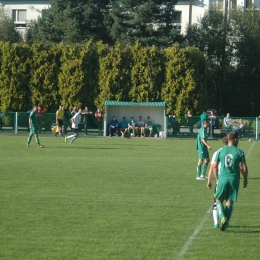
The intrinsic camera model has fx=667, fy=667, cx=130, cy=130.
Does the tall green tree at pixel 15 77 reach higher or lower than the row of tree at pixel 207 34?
lower

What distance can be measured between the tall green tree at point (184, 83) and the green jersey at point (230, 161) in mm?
34214

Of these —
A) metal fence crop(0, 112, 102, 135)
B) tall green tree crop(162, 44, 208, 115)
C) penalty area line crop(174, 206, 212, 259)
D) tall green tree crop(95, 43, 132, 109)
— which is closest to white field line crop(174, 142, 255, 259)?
penalty area line crop(174, 206, 212, 259)

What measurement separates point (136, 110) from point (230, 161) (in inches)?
1294

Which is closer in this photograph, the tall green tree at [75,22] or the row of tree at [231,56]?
the row of tree at [231,56]

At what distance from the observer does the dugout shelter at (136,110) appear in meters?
42.5

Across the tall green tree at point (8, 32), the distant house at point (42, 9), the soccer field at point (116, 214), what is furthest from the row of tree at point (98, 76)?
the distant house at point (42, 9)

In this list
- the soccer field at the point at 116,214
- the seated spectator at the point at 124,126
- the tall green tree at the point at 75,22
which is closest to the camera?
the soccer field at the point at 116,214

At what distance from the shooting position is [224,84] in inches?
2336

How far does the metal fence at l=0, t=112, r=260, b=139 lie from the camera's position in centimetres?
4066

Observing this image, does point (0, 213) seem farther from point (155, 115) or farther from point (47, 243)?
point (155, 115)

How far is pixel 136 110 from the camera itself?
42938 mm

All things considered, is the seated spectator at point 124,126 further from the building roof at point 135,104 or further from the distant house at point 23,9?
the distant house at point 23,9

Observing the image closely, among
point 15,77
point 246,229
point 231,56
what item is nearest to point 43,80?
point 15,77

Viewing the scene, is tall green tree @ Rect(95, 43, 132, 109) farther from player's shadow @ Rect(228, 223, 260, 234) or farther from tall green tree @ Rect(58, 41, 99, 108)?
player's shadow @ Rect(228, 223, 260, 234)
